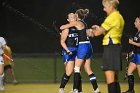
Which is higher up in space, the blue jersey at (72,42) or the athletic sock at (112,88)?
the blue jersey at (72,42)

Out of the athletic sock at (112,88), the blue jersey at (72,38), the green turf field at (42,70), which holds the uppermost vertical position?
the blue jersey at (72,38)

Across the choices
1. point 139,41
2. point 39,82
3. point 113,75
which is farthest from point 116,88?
point 39,82

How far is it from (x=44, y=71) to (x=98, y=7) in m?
7.29

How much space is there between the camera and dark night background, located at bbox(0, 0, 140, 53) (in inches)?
878

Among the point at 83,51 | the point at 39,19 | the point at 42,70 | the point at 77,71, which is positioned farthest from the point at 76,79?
the point at 39,19

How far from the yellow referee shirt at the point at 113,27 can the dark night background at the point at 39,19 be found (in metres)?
14.5

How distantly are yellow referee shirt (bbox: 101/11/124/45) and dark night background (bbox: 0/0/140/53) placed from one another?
14479mm

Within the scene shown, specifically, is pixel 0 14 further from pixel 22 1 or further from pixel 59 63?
pixel 59 63

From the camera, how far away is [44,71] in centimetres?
1575

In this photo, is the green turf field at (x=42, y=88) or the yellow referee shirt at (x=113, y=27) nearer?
the yellow referee shirt at (x=113, y=27)

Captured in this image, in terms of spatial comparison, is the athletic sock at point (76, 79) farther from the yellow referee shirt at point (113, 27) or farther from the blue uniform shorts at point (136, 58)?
the yellow referee shirt at point (113, 27)

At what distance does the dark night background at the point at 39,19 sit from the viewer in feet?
73.2

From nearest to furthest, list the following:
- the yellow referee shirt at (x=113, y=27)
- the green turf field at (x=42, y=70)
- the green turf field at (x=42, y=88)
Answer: the yellow referee shirt at (x=113, y=27)
the green turf field at (x=42, y=88)
the green turf field at (x=42, y=70)

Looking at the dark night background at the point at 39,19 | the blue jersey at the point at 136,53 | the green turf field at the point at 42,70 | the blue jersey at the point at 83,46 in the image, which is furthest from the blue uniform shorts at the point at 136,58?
the dark night background at the point at 39,19
